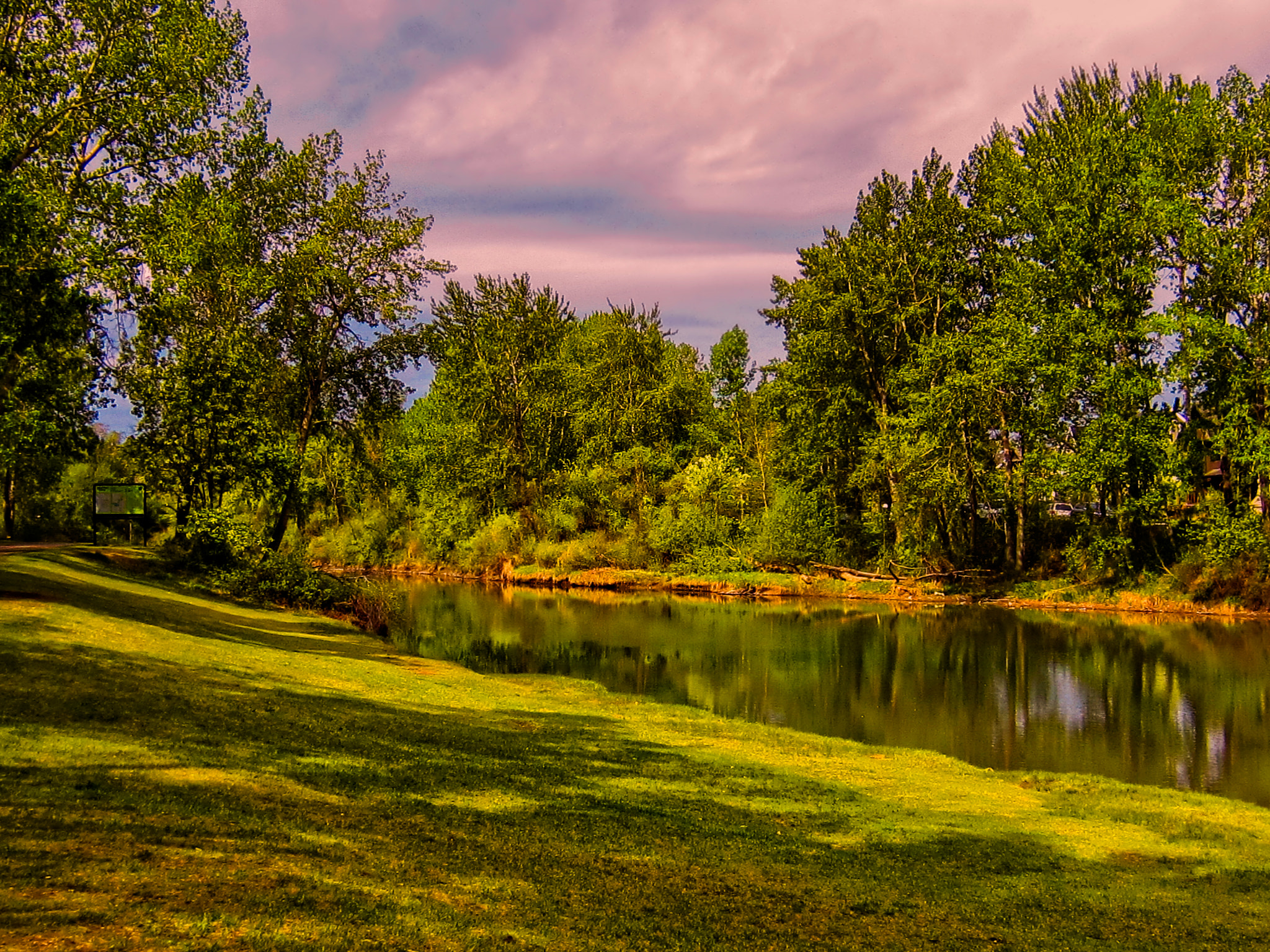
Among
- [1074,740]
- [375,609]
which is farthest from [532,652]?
[1074,740]

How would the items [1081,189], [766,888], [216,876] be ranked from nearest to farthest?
[216,876] < [766,888] < [1081,189]

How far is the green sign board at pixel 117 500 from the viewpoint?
3541 cm

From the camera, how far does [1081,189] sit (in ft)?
158

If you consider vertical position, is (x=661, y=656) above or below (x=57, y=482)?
below

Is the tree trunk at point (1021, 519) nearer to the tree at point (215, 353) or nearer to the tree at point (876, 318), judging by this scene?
the tree at point (876, 318)

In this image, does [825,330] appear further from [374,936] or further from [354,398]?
[374,936]

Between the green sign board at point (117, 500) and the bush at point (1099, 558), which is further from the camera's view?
the bush at point (1099, 558)

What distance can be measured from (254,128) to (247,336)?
8556 mm

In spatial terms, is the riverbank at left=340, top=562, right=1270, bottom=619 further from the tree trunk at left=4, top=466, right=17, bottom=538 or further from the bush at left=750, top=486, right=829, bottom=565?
the tree trunk at left=4, top=466, right=17, bottom=538

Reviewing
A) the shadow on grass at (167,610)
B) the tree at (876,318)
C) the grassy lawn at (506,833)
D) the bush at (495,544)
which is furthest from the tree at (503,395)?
the grassy lawn at (506,833)

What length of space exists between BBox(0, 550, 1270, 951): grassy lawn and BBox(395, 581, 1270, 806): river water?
3.92 meters

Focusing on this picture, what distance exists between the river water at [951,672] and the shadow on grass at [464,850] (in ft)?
28.4

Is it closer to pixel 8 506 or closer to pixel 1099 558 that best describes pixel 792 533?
pixel 1099 558

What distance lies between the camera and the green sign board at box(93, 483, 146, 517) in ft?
116
